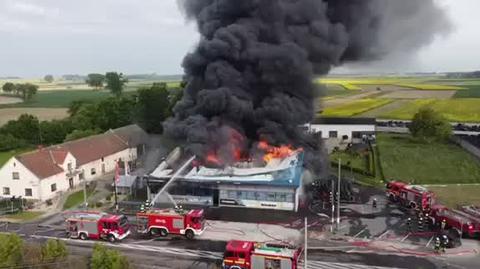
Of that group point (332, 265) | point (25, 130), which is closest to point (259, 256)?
point (332, 265)

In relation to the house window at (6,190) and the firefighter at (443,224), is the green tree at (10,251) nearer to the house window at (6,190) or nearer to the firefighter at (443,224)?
the house window at (6,190)

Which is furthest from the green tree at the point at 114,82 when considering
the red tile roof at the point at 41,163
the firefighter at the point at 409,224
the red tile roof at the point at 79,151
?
the firefighter at the point at 409,224

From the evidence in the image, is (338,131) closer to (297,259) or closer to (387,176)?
(387,176)

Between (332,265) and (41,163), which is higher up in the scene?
(41,163)

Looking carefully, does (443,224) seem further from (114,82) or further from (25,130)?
(114,82)

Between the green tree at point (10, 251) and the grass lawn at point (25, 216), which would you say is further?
the grass lawn at point (25, 216)

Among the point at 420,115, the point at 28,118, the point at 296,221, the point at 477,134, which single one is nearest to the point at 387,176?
the point at 296,221
